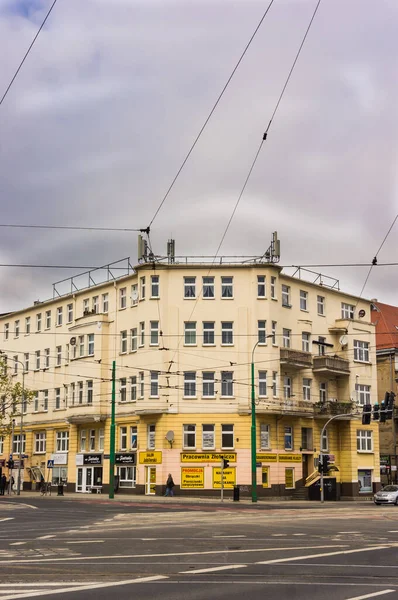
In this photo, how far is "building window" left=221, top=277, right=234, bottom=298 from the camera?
5406cm

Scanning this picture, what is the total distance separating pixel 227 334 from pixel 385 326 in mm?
28479

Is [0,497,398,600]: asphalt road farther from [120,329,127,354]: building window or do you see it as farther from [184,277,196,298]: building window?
[120,329,127,354]: building window

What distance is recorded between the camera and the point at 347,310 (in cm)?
6225

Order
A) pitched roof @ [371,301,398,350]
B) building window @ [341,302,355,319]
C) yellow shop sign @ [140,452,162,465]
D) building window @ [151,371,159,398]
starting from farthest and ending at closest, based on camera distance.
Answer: pitched roof @ [371,301,398,350] < building window @ [341,302,355,319] < building window @ [151,371,159,398] < yellow shop sign @ [140,452,162,465]

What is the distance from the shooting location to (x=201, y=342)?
5309 cm

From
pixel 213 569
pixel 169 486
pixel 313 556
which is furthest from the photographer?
pixel 169 486

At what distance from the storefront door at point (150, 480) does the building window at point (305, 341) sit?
1399 centimetres

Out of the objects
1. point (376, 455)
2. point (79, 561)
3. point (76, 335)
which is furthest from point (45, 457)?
point (79, 561)

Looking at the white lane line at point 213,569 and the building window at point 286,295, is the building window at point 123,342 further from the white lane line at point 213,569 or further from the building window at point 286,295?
the white lane line at point 213,569

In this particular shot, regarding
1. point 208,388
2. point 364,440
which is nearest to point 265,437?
point 208,388

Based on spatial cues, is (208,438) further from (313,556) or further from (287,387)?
(313,556)

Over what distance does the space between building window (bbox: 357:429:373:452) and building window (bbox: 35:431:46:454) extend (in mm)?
25387

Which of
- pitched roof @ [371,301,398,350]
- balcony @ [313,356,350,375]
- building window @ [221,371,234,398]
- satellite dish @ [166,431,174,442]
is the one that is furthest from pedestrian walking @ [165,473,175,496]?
pitched roof @ [371,301,398,350]

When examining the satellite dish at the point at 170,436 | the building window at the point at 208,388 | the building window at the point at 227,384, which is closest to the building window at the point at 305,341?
the building window at the point at 227,384
